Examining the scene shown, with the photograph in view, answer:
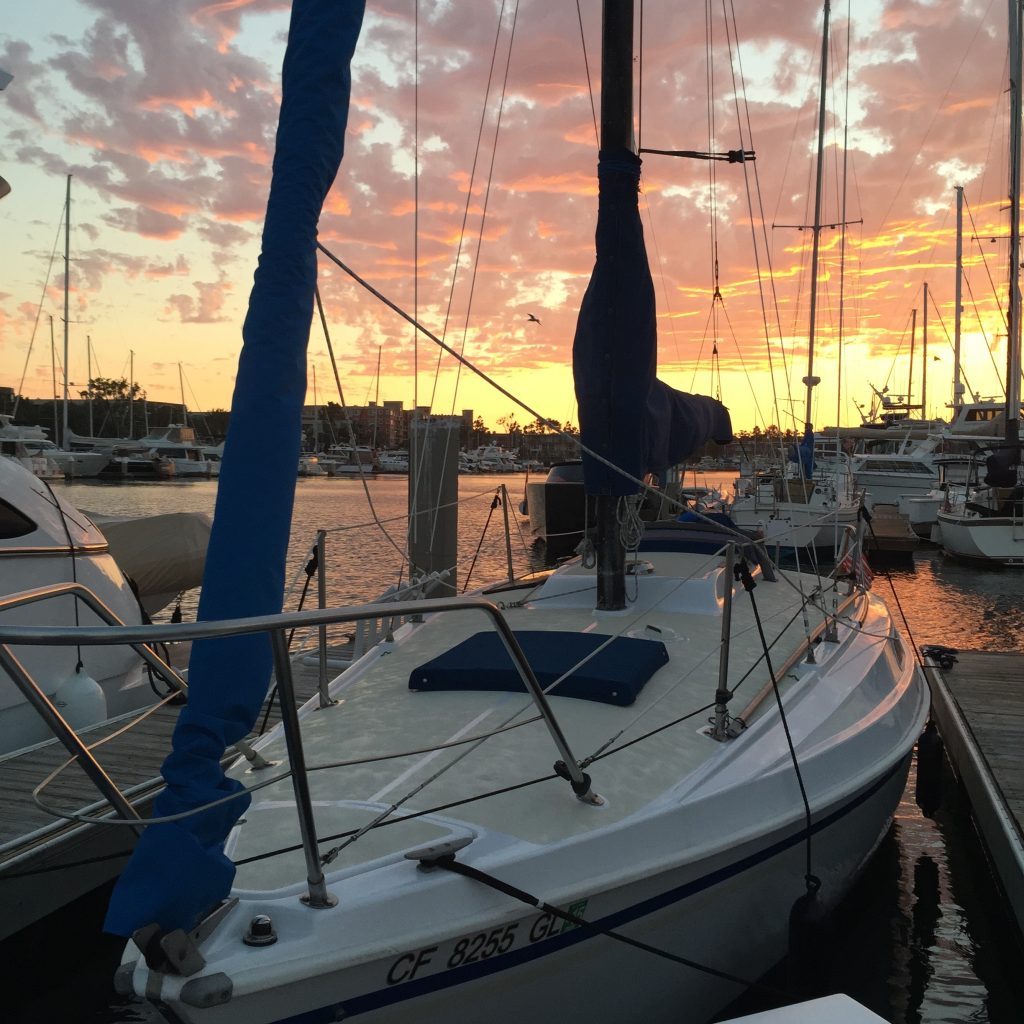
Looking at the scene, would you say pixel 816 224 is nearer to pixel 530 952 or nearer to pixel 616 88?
pixel 616 88

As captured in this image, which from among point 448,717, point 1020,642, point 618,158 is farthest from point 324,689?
point 1020,642

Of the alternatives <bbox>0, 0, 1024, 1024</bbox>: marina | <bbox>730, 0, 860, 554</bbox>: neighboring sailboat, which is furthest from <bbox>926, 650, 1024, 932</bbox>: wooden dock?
<bbox>730, 0, 860, 554</bbox>: neighboring sailboat

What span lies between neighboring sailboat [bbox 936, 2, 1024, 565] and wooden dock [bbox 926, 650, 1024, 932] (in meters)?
13.8

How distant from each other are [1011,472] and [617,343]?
20.2m

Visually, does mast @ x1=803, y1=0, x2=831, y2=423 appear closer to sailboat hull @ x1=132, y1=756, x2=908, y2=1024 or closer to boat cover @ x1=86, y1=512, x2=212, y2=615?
boat cover @ x1=86, y1=512, x2=212, y2=615

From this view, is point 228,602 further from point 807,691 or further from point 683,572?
point 683,572

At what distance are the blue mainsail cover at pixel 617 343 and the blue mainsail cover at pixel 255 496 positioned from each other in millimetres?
2727

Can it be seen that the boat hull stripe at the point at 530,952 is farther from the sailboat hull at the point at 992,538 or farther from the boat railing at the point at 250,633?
the sailboat hull at the point at 992,538

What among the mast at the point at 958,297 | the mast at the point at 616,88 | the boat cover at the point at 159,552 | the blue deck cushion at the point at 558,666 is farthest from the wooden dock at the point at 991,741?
the mast at the point at 958,297

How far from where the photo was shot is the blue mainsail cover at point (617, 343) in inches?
221

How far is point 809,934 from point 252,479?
→ 3083 millimetres

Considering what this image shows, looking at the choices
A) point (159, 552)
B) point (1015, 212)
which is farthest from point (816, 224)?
point (159, 552)

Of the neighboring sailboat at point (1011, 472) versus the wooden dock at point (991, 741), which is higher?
the neighboring sailboat at point (1011, 472)

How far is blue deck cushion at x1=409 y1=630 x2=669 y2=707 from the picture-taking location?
14.3 feet
